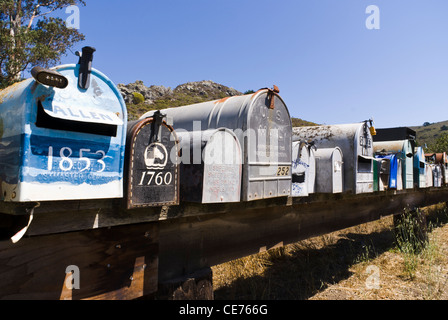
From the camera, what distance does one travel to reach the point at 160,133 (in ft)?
4.32

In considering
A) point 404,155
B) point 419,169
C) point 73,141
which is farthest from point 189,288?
point 419,169

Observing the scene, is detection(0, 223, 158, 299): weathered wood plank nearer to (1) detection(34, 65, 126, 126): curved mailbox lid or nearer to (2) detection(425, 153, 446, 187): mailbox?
(1) detection(34, 65, 126, 126): curved mailbox lid

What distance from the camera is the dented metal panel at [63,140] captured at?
3.14 ft

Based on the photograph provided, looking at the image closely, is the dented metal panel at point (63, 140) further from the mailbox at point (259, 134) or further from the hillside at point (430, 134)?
the hillside at point (430, 134)

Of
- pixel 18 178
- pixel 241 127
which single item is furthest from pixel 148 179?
pixel 241 127

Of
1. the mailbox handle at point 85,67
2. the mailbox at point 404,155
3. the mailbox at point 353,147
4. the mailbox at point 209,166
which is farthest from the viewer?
the mailbox at point 404,155

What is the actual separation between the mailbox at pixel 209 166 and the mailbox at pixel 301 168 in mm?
762

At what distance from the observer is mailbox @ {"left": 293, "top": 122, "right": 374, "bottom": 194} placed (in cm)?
283

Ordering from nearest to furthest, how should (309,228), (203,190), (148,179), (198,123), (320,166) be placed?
1. (148,179)
2. (203,190)
3. (198,123)
4. (320,166)
5. (309,228)

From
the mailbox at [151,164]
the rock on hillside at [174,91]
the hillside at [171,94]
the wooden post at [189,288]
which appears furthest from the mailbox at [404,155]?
the rock on hillside at [174,91]

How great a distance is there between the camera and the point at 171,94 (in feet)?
164

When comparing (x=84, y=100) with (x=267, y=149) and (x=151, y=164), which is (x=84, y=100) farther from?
(x=267, y=149)
